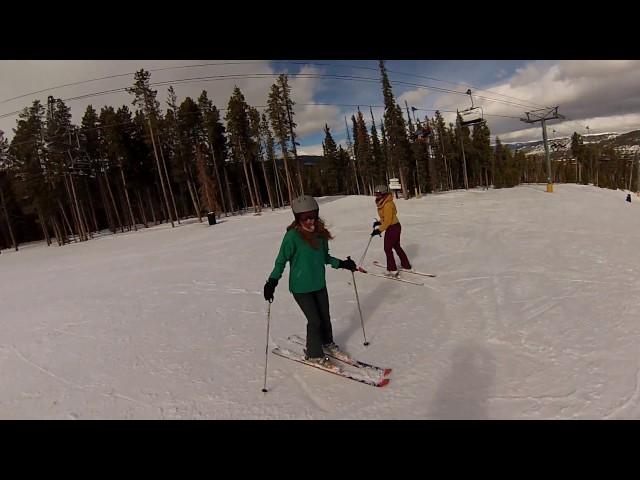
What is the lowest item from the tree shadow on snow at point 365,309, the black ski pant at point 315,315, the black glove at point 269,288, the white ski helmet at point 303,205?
the tree shadow on snow at point 365,309

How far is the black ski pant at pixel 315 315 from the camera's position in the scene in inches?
154

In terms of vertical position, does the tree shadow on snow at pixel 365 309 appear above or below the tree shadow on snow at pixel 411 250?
below

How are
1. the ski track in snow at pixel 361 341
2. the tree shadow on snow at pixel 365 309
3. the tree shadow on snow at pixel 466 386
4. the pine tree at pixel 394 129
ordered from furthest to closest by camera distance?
the pine tree at pixel 394 129
the tree shadow on snow at pixel 365 309
the ski track in snow at pixel 361 341
the tree shadow on snow at pixel 466 386

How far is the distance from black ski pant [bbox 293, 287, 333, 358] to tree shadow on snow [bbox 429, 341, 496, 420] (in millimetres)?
1441

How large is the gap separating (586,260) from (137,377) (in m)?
9.23

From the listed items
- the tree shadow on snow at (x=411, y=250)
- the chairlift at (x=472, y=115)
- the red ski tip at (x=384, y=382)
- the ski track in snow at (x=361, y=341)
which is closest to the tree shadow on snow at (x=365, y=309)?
the ski track in snow at (x=361, y=341)

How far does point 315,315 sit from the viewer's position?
3979mm

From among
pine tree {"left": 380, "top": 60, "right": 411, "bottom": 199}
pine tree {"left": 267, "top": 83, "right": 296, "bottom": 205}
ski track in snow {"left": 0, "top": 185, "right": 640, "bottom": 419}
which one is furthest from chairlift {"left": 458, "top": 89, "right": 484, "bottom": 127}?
pine tree {"left": 267, "top": 83, "right": 296, "bottom": 205}

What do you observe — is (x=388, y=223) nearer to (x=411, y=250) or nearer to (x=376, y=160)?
(x=411, y=250)

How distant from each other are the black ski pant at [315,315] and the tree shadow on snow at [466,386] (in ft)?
4.73

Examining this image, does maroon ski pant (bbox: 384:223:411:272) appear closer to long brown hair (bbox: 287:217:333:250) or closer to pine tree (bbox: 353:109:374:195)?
long brown hair (bbox: 287:217:333:250)

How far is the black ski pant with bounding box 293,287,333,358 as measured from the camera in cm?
392

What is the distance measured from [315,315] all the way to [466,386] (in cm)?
179

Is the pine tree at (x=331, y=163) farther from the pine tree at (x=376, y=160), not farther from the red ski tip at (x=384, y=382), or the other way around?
the red ski tip at (x=384, y=382)
